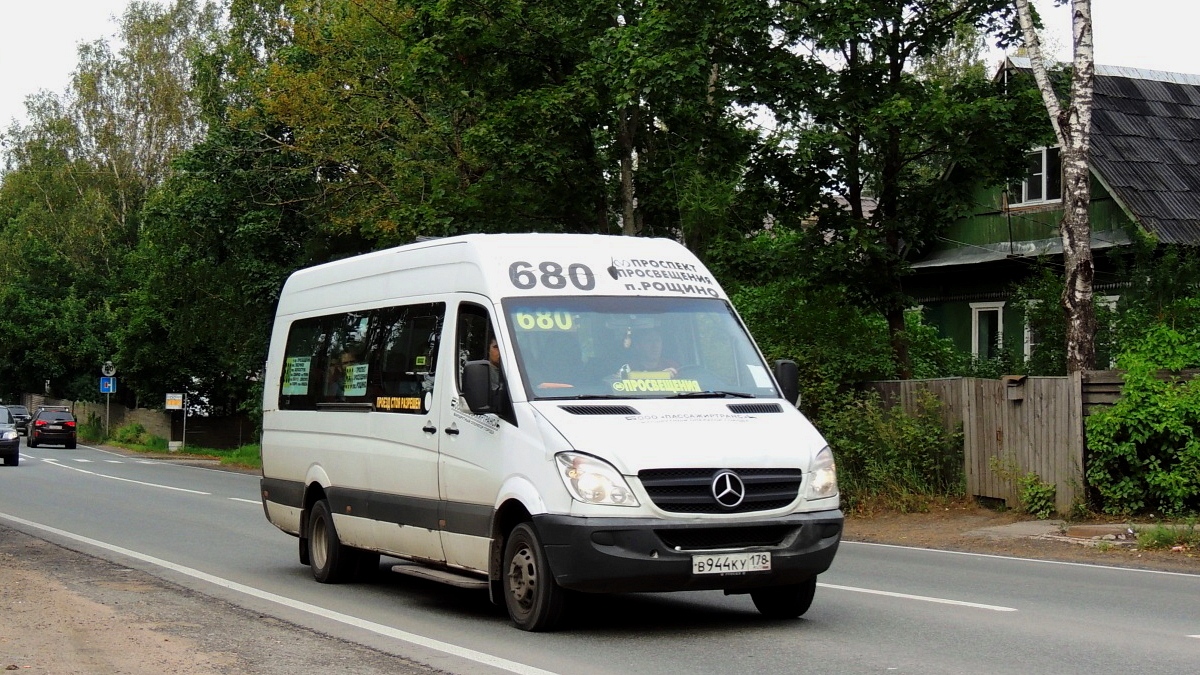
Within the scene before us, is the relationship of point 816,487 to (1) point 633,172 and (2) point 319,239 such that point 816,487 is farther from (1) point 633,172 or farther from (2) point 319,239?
(2) point 319,239

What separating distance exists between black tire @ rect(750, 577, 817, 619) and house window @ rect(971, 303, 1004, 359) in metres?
22.3

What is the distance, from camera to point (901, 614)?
34.4 feet

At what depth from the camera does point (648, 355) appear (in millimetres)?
10180

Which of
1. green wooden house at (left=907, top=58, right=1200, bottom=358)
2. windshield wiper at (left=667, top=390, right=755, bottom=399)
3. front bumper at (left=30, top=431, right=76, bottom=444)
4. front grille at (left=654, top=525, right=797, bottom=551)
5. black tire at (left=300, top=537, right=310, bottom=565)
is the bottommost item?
front bumper at (left=30, top=431, right=76, bottom=444)

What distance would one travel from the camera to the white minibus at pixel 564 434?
905cm

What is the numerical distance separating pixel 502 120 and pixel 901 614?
642 inches

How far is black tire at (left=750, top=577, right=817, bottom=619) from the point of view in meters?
10.0

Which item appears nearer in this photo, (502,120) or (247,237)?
(502,120)

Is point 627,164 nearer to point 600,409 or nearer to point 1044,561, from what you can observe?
point 1044,561

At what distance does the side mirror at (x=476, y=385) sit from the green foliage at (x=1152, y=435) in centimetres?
979

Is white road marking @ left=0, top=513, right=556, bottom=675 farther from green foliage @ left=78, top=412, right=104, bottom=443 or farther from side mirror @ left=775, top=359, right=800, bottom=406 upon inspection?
green foliage @ left=78, top=412, right=104, bottom=443

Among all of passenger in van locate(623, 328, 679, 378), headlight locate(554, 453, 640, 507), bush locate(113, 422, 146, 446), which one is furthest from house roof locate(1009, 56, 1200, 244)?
bush locate(113, 422, 146, 446)

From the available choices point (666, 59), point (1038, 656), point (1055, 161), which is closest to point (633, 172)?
point (666, 59)

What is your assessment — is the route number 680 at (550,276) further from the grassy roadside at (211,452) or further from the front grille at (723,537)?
the grassy roadside at (211,452)
